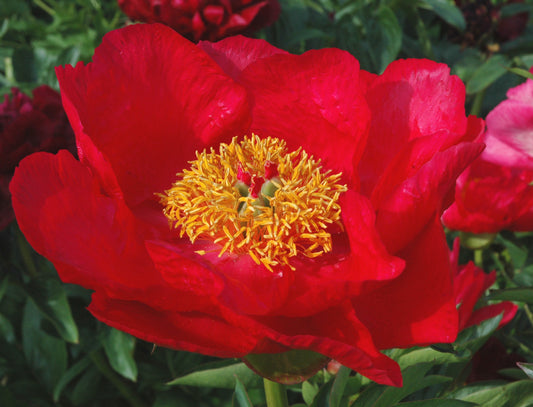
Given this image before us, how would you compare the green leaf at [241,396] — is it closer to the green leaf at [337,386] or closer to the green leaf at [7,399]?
the green leaf at [337,386]

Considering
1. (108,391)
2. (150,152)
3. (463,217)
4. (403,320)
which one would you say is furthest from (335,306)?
(108,391)

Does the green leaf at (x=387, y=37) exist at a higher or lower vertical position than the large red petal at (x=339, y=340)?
lower

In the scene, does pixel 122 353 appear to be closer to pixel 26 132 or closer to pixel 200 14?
A: pixel 26 132

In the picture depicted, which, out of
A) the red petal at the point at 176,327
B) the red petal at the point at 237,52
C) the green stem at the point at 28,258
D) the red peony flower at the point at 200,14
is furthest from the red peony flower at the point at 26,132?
the red petal at the point at 176,327

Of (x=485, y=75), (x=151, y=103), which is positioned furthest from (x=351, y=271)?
(x=485, y=75)

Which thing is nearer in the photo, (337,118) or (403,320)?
(403,320)

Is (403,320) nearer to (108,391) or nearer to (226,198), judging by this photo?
(226,198)

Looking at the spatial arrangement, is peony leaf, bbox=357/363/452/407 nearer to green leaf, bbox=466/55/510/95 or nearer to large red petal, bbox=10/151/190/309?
large red petal, bbox=10/151/190/309
